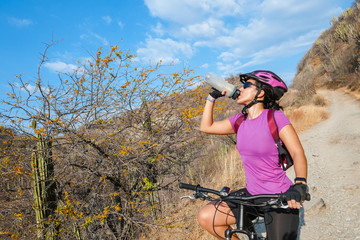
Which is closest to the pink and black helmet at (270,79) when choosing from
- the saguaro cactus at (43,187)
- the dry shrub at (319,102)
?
the saguaro cactus at (43,187)

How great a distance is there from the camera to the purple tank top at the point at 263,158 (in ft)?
6.20

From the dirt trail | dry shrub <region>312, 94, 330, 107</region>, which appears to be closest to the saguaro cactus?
the dirt trail

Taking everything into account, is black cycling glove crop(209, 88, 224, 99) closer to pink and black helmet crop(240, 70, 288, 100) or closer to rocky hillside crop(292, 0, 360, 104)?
pink and black helmet crop(240, 70, 288, 100)

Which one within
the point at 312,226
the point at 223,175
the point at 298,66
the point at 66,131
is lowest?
the point at 312,226

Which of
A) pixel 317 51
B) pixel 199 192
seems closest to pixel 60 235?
pixel 199 192

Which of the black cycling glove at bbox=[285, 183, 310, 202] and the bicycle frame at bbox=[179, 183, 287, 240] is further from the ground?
the black cycling glove at bbox=[285, 183, 310, 202]

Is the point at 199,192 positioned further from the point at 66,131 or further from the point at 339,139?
the point at 339,139

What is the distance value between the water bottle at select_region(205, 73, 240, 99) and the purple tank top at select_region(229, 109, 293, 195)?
0.29 metres

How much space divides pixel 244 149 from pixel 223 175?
4.99 m

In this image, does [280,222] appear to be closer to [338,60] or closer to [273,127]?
[273,127]

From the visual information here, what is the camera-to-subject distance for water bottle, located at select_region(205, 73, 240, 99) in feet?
7.05

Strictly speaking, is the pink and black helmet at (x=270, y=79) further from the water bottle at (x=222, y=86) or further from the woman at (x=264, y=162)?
the water bottle at (x=222, y=86)

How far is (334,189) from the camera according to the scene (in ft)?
16.6

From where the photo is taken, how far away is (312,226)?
3.82m
